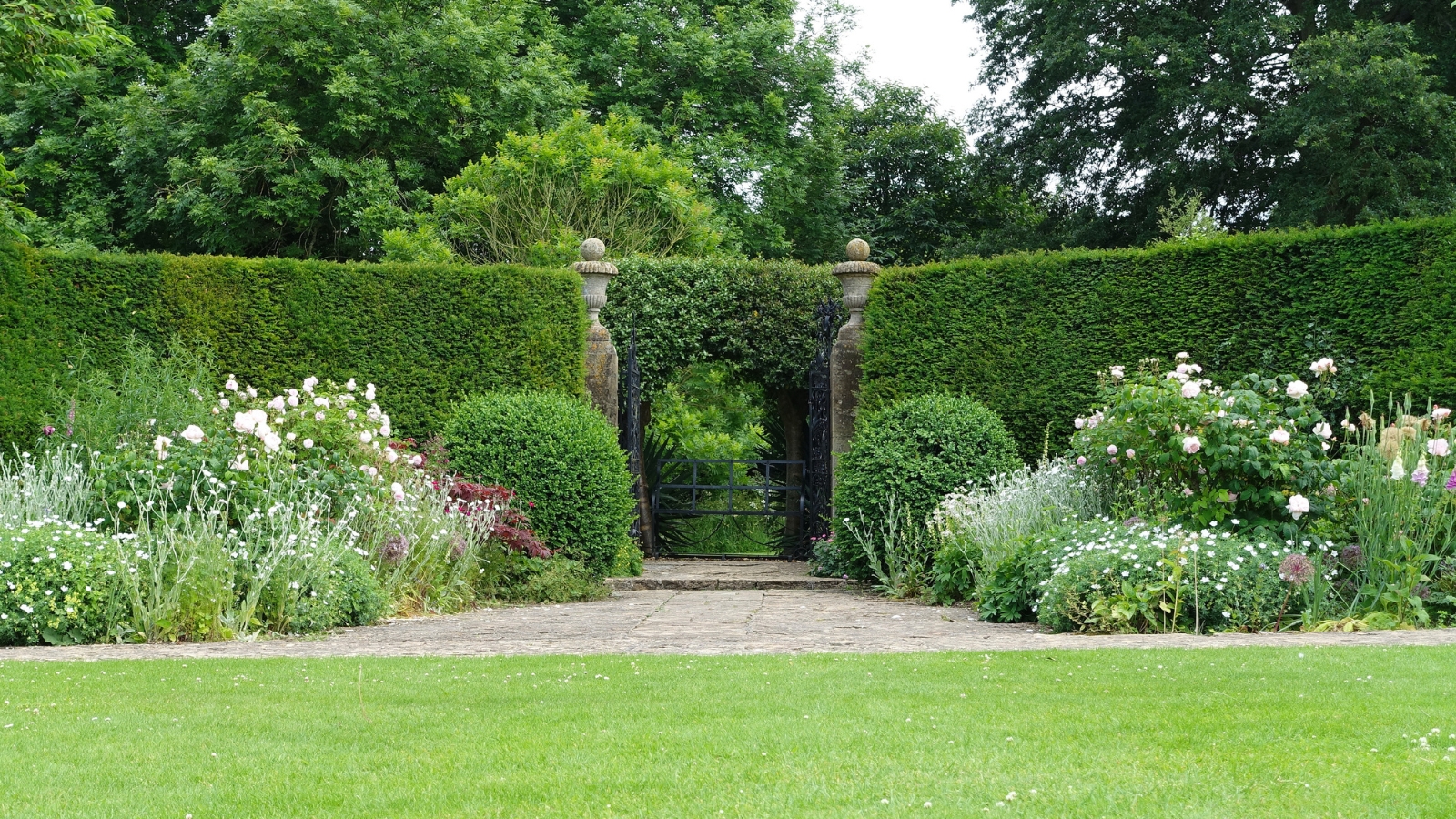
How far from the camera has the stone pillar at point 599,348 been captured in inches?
440

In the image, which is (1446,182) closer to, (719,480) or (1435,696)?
(719,480)

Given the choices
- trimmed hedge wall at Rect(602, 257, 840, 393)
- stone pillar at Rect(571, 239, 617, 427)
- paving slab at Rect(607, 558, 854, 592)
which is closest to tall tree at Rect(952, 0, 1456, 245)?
trimmed hedge wall at Rect(602, 257, 840, 393)

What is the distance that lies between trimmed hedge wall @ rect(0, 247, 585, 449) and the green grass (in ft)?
17.4

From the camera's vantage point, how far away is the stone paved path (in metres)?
5.55

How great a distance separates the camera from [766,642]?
5906 millimetres

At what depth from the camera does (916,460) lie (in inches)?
365

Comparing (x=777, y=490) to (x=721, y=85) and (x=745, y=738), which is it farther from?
(x=745, y=738)

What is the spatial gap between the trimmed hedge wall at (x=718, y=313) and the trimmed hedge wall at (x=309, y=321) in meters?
0.85

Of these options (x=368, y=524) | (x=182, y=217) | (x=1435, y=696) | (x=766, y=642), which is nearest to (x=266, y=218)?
(x=182, y=217)

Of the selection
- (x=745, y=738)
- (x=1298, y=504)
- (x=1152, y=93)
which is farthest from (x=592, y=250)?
(x=1152, y=93)

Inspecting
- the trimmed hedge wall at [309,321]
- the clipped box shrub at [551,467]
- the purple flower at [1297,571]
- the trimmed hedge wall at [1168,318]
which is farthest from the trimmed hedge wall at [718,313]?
the purple flower at [1297,571]

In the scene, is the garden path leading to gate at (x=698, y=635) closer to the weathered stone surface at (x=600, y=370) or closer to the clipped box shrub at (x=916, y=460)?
the clipped box shrub at (x=916, y=460)

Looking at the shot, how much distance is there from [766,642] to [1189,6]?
15.4 m

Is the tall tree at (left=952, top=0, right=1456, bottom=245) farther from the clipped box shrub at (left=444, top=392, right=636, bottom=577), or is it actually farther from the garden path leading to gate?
the garden path leading to gate
